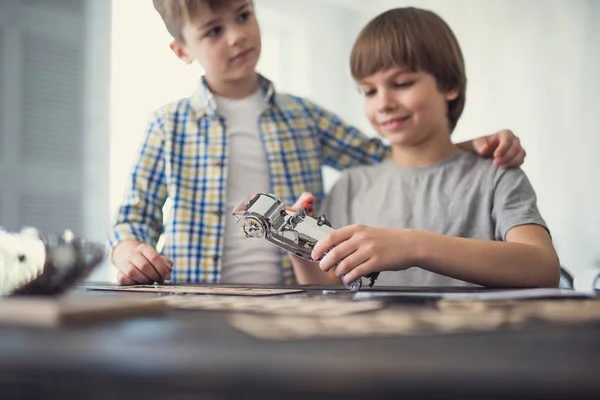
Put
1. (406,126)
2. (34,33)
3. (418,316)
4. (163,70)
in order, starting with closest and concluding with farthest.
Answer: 1. (418,316)
2. (406,126)
3. (34,33)
4. (163,70)

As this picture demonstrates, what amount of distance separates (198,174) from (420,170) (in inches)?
16.9

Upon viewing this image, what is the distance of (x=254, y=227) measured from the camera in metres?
0.77

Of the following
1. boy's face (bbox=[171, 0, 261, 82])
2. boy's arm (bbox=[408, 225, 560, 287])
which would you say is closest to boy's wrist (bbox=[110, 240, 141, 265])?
boy's face (bbox=[171, 0, 261, 82])

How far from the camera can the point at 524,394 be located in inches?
10.3

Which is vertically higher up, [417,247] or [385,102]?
[385,102]

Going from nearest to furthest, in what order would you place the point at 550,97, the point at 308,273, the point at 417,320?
the point at 417,320, the point at 308,273, the point at 550,97

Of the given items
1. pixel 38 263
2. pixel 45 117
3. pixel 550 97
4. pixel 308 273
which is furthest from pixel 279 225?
pixel 550 97

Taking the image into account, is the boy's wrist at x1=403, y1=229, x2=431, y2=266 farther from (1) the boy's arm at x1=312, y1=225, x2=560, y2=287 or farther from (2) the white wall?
(2) the white wall

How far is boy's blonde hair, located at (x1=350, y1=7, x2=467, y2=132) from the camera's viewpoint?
50.2 inches

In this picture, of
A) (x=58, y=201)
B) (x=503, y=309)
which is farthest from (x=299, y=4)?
(x=503, y=309)

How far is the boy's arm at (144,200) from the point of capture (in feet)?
4.03

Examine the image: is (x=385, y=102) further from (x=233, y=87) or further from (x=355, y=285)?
(x=355, y=285)

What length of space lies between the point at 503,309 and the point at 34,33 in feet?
9.82

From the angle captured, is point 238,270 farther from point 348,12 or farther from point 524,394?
point 348,12
